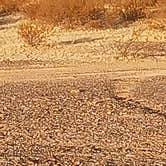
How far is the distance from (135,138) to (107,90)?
3.93m

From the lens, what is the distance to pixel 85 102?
13469mm

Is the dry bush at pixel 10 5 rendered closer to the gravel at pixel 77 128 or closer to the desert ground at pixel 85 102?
the desert ground at pixel 85 102

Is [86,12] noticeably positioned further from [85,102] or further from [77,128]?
[77,128]

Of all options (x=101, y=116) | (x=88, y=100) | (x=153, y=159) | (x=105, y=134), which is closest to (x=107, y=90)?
(x=88, y=100)

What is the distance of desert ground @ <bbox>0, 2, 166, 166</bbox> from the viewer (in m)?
10.1

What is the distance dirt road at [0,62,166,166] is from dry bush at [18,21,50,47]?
211 inches

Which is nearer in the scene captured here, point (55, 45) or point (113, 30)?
point (55, 45)

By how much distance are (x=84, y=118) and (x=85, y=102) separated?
1.34 m

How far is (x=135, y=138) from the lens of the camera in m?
10.8

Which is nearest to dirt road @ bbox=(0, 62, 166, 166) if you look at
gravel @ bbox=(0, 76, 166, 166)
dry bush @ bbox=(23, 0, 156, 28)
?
gravel @ bbox=(0, 76, 166, 166)

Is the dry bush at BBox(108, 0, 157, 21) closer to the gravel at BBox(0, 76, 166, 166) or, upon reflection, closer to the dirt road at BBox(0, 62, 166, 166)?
the dirt road at BBox(0, 62, 166, 166)

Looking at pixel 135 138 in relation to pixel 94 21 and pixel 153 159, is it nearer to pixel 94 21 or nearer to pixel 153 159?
pixel 153 159

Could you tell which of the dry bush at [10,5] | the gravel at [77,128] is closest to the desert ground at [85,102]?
the gravel at [77,128]

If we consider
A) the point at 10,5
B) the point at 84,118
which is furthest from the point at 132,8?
the point at 84,118
